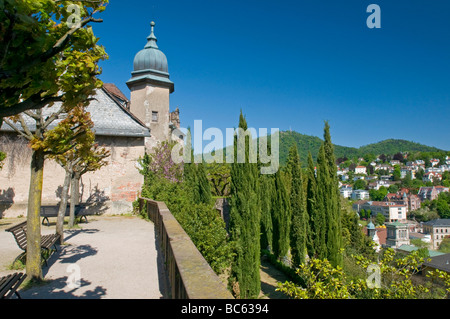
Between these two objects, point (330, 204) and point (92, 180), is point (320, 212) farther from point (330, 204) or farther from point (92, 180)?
point (92, 180)

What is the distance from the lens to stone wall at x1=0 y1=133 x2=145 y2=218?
1599cm

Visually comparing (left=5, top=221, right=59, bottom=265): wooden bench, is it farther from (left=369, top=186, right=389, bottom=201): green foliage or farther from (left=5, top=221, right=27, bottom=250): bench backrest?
(left=369, top=186, right=389, bottom=201): green foliage

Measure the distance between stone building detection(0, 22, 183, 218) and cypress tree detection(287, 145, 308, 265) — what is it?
9293mm

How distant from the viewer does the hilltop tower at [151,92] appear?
20.5 meters

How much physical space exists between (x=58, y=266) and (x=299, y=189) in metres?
15.9

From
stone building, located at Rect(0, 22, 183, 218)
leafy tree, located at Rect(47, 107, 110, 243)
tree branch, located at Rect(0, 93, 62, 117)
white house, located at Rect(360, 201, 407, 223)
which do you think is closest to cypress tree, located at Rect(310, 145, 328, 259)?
stone building, located at Rect(0, 22, 183, 218)

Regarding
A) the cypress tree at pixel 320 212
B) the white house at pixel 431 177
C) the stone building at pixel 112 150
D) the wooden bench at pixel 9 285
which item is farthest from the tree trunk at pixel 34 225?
the white house at pixel 431 177

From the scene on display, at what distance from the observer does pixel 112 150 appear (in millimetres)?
17312

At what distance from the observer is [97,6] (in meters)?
3.65

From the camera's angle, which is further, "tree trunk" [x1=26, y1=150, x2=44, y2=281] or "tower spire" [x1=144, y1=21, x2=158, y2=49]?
"tower spire" [x1=144, y1=21, x2=158, y2=49]

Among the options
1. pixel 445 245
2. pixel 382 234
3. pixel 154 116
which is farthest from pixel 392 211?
pixel 154 116
